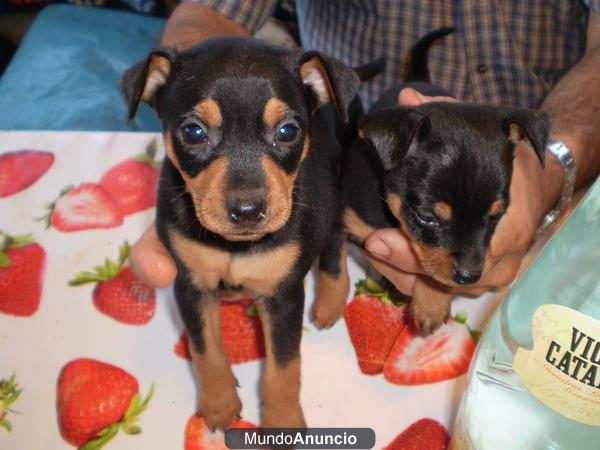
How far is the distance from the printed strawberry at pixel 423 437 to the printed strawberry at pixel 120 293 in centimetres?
74

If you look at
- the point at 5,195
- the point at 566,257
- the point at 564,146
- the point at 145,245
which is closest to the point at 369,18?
the point at 564,146

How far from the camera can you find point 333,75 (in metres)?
1.35

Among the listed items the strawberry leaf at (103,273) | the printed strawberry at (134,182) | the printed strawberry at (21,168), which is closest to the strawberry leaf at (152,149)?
the printed strawberry at (134,182)

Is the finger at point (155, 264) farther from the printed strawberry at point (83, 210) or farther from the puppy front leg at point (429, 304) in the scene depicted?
the puppy front leg at point (429, 304)

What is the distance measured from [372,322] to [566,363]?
86 cm

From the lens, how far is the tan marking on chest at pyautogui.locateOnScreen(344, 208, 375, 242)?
171 centimetres

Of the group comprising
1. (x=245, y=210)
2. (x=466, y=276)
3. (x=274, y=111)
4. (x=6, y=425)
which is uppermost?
(x=274, y=111)

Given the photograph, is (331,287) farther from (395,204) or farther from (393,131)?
(393,131)

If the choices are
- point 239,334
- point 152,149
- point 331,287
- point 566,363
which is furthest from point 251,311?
point 566,363

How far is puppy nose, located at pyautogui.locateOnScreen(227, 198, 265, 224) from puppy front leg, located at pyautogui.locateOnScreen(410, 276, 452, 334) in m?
0.63

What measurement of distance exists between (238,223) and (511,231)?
2.56ft

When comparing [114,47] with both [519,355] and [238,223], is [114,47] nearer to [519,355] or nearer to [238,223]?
[238,223]

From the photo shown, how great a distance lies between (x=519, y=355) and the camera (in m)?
0.98

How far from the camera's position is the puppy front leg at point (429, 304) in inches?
64.9
